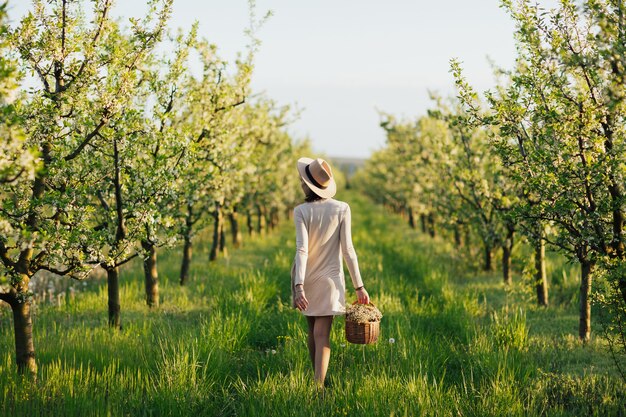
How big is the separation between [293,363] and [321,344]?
64cm

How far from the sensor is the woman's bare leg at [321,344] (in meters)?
5.64

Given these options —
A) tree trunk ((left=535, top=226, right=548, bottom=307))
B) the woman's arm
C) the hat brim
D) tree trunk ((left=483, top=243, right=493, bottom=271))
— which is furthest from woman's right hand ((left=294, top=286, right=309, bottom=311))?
tree trunk ((left=483, top=243, right=493, bottom=271))

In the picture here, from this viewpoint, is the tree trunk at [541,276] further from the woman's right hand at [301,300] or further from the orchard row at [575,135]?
the woman's right hand at [301,300]

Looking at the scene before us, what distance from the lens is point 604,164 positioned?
5.83 m

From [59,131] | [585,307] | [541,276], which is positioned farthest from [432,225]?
[59,131]

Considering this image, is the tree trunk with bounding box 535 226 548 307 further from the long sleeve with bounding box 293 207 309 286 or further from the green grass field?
the long sleeve with bounding box 293 207 309 286

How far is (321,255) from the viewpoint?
579cm

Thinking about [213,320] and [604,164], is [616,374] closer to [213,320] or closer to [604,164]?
[604,164]

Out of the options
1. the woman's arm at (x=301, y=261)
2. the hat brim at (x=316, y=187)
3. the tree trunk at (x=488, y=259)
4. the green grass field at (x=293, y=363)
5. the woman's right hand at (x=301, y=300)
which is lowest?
the green grass field at (x=293, y=363)

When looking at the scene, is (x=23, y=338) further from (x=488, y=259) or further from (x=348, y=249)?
(x=488, y=259)

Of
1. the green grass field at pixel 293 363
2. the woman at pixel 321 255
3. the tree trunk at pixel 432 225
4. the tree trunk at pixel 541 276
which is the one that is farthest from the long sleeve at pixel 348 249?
the tree trunk at pixel 432 225

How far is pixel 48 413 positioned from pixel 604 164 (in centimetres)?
615

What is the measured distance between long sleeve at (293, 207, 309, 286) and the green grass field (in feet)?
3.28

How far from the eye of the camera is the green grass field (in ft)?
16.0
